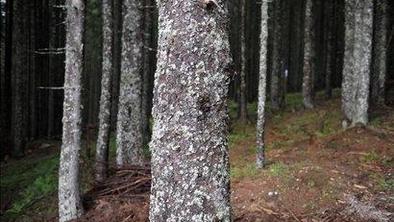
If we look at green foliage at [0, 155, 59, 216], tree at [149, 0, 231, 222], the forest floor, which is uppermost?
tree at [149, 0, 231, 222]

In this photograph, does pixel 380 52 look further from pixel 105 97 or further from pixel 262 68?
pixel 105 97

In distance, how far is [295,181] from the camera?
35.2ft

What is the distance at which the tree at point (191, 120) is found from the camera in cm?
361

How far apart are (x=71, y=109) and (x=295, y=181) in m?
5.00

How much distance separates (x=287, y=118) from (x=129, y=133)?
28.3 feet

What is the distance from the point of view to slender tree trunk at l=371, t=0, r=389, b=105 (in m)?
17.7

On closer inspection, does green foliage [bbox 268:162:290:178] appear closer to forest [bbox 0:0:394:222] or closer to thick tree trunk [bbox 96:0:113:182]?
forest [bbox 0:0:394:222]

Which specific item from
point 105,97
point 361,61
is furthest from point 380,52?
point 105,97

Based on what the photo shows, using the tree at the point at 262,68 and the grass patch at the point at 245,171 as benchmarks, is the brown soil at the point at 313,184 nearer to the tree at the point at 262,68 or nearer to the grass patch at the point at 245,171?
the grass patch at the point at 245,171

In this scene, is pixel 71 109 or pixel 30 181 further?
pixel 30 181

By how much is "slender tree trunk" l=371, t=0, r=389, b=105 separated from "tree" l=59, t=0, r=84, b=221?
11.8 m

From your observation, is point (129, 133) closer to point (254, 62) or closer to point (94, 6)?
point (94, 6)

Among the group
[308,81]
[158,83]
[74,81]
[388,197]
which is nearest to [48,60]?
[308,81]

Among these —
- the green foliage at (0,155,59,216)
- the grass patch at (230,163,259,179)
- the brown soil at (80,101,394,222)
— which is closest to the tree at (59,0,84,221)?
the brown soil at (80,101,394,222)
